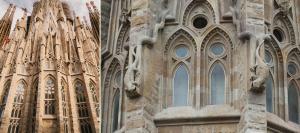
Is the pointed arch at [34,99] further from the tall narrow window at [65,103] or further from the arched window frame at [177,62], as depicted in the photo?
the arched window frame at [177,62]

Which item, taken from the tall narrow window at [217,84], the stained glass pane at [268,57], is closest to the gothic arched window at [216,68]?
the tall narrow window at [217,84]

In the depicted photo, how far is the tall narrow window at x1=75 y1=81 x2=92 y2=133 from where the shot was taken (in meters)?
37.7

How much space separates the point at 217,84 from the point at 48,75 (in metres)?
33.7

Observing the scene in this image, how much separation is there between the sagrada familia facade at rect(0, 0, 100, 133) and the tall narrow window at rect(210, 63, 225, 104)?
15.9m

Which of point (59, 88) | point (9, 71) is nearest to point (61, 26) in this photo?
point (59, 88)

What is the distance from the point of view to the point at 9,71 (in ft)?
166

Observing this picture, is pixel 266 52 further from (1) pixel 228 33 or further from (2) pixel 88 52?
(2) pixel 88 52

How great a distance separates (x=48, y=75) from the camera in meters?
49.4

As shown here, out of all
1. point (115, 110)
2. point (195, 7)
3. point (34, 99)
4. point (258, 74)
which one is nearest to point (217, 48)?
point (195, 7)

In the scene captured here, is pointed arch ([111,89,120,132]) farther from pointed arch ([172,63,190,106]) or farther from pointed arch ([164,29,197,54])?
pointed arch ([164,29,197,54])

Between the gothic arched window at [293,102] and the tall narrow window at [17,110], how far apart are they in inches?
1266

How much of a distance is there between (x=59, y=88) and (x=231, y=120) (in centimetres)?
3088

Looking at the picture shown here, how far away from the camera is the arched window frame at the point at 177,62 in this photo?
17.0 m

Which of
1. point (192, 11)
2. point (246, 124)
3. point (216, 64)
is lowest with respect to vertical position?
point (246, 124)
